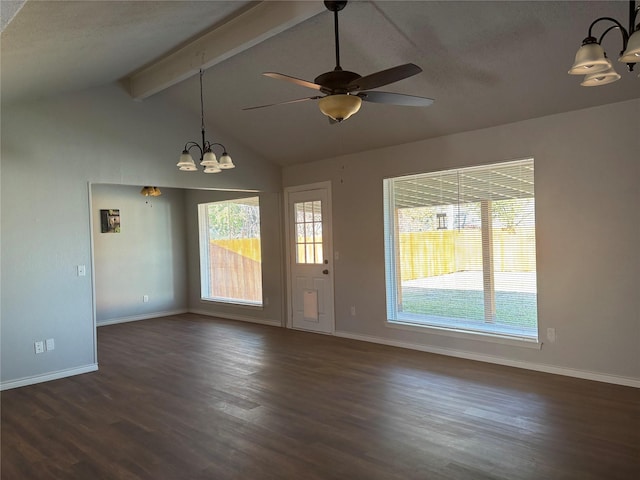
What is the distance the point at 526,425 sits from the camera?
3215 mm

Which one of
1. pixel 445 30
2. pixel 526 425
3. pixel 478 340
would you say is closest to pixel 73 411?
pixel 526 425

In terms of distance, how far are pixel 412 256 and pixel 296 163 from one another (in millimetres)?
2337

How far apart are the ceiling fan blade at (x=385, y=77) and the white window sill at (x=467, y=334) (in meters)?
3.18

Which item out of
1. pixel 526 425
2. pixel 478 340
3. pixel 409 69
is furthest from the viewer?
pixel 478 340

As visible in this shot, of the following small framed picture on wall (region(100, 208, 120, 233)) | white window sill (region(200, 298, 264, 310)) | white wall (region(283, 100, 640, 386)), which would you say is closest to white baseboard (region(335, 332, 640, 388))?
white wall (region(283, 100, 640, 386))

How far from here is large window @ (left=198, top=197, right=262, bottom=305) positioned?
7668 mm

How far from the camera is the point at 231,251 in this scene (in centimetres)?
808

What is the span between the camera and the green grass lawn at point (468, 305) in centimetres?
468

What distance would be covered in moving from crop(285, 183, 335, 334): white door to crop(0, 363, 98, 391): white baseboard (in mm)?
2903

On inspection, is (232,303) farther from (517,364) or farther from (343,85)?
(343,85)

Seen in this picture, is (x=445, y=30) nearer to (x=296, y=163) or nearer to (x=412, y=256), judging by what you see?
(x=412, y=256)

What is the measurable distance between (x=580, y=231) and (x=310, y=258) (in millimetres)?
3594

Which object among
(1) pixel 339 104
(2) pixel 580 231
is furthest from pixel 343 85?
(2) pixel 580 231

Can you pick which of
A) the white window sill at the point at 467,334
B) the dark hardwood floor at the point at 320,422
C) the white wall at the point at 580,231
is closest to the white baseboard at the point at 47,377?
the dark hardwood floor at the point at 320,422
